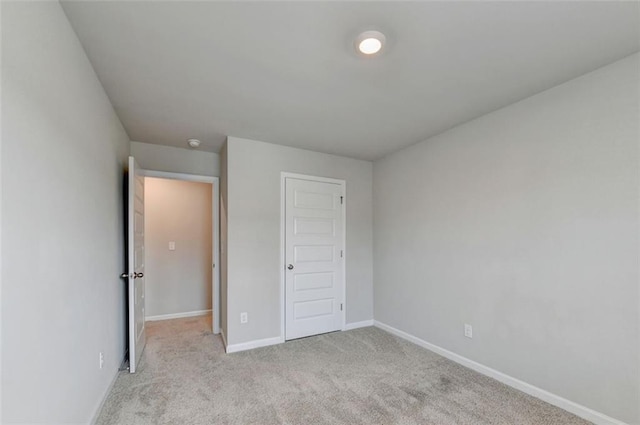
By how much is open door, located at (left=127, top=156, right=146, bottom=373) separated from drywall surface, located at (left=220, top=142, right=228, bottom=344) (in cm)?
85

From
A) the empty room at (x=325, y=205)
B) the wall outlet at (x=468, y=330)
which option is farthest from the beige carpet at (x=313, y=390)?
the wall outlet at (x=468, y=330)

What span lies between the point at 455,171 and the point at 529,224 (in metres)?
0.88

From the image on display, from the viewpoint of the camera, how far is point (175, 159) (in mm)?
3668

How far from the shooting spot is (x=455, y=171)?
9.89 ft

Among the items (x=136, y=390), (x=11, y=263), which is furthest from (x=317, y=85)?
(x=136, y=390)

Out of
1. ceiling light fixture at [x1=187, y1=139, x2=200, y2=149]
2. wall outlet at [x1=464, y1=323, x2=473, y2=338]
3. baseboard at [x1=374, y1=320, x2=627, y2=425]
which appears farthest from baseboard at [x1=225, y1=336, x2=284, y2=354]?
ceiling light fixture at [x1=187, y1=139, x2=200, y2=149]

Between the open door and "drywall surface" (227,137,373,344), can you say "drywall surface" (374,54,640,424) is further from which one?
the open door

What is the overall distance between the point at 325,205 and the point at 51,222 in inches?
111

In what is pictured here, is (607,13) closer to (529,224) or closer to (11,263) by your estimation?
(529,224)

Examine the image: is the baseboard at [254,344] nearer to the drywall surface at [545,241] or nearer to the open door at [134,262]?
the open door at [134,262]

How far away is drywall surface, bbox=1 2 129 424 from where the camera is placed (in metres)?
1.08

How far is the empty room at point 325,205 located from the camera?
144 cm

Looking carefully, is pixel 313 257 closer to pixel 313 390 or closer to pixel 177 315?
pixel 313 390

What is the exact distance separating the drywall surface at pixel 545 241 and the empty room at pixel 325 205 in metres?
0.01
